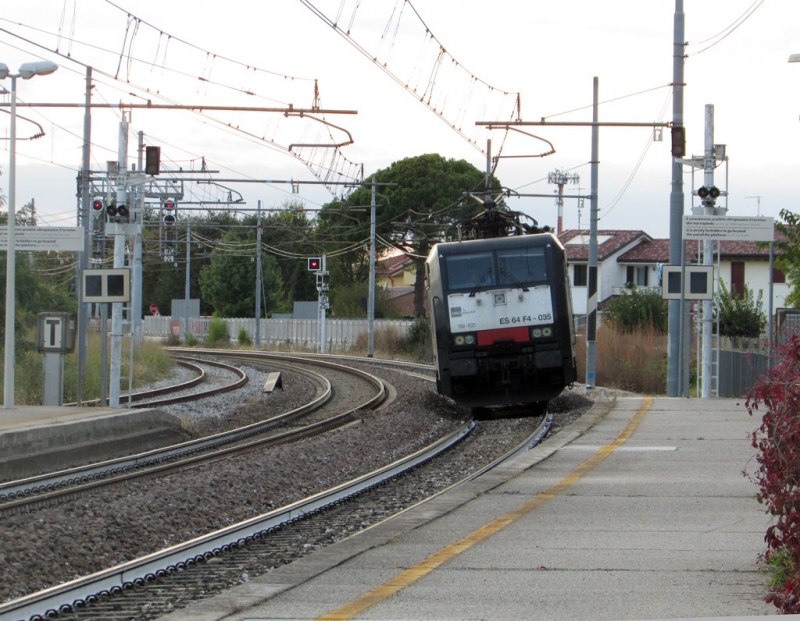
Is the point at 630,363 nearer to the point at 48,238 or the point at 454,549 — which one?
the point at 48,238

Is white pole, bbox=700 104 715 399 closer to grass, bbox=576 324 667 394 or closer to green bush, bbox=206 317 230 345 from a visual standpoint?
grass, bbox=576 324 667 394

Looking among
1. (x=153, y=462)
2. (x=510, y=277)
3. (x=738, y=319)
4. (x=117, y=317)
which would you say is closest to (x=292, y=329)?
(x=738, y=319)

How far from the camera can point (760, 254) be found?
171ft

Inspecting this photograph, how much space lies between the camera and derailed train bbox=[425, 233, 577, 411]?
15.1 metres

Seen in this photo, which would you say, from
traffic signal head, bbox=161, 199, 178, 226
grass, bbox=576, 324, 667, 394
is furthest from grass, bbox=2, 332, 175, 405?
grass, bbox=576, 324, 667, 394

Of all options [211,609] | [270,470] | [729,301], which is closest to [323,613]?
[211,609]

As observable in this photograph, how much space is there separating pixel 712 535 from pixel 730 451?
472 centimetres

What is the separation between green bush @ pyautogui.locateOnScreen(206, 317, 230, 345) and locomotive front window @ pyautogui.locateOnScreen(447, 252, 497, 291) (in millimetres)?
41324

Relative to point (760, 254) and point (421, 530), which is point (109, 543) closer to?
point (421, 530)

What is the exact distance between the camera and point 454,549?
22.4 feet

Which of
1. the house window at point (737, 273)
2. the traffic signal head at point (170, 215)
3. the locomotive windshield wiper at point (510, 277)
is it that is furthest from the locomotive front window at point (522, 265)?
the house window at point (737, 273)

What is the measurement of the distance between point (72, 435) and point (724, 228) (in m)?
11.9

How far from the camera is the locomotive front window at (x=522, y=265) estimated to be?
15.3m

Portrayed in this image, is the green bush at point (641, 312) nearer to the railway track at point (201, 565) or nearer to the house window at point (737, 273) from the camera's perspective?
the house window at point (737, 273)
